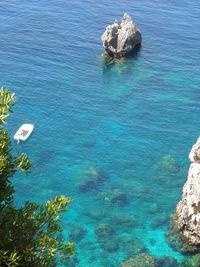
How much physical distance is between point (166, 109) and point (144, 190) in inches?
968

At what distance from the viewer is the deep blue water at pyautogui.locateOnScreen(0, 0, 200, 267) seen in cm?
5875

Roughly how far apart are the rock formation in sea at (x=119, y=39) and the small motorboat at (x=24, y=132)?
3349 centimetres

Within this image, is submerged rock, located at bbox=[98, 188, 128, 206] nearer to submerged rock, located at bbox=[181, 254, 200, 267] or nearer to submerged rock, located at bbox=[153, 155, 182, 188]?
submerged rock, located at bbox=[153, 155, 182, 188]

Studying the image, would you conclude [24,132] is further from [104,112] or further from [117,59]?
[117,59]

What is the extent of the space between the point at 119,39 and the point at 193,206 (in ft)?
187

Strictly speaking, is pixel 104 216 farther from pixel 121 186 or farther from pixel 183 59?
pixel 183 59

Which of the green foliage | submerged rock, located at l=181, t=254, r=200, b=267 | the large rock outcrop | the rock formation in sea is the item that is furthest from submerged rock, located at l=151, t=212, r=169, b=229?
the rock formation in sea

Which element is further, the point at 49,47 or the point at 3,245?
the point at 49,47

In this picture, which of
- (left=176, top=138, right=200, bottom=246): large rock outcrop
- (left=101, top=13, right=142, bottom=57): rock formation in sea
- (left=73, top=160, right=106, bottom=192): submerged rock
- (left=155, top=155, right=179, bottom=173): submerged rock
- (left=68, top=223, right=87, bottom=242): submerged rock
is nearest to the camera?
(left=176, top=138, right=200, bottom=246): large rock outcrop

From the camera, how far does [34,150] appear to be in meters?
70.2

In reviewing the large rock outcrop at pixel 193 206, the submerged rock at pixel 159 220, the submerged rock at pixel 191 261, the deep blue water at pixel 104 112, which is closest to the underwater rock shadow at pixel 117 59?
the deep blue water at pixel 104 112

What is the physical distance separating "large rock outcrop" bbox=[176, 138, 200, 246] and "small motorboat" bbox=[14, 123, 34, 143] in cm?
3128

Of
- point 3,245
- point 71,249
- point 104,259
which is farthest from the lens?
point 104,259

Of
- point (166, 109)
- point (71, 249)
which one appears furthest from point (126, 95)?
point (71, 249)
